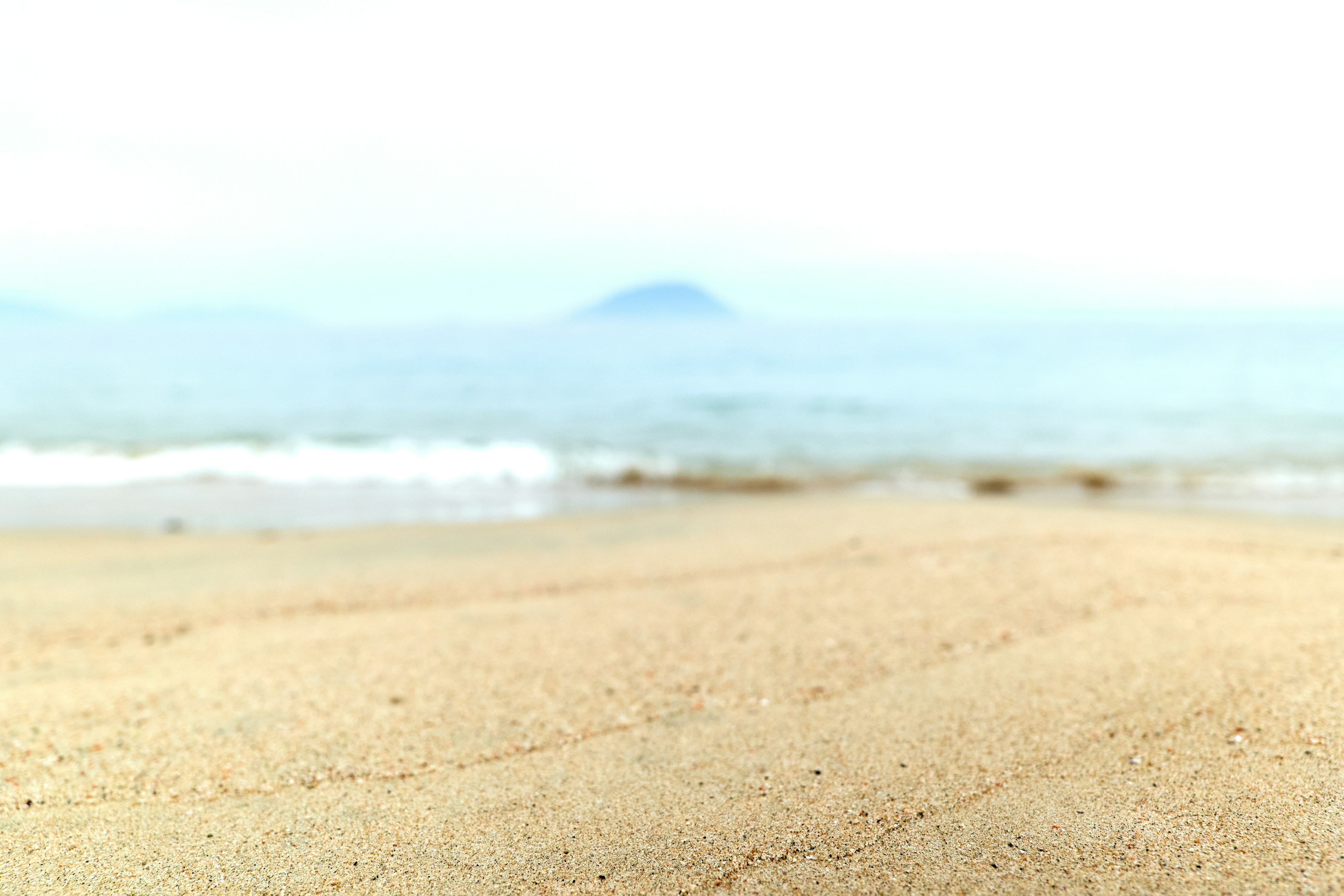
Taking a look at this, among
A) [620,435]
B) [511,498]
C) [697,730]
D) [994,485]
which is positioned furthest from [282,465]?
[697,730]

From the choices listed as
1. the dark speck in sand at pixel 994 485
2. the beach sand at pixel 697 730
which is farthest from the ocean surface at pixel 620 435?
the beach sand at pixel 697 730

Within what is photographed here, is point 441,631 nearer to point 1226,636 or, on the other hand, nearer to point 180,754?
point 180,754

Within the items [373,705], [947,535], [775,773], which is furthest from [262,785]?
[947,535]

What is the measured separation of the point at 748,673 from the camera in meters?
4.00

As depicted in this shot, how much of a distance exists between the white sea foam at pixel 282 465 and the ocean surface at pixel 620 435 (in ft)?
0.20

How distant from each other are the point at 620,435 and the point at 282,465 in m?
6.83

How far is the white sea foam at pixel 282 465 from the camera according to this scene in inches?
532

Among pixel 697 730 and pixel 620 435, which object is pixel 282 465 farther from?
pixel 697 730

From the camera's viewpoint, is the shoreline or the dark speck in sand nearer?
the shoreline

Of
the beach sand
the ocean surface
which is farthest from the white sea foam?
the beach sand

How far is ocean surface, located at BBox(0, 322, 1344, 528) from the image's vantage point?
1214 centimetres

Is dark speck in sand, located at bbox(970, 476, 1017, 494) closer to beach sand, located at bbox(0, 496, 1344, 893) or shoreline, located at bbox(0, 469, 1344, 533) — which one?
shoreline, located at bbox(0, 469, 1344, 533)

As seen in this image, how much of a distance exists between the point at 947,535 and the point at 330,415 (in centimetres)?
1759

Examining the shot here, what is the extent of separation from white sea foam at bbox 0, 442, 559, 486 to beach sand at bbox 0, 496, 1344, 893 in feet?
24.7
